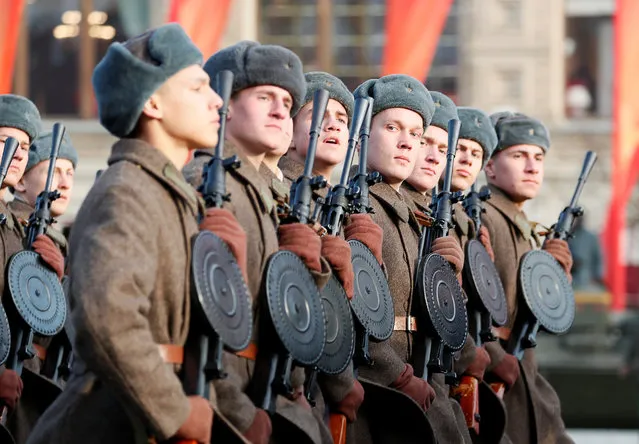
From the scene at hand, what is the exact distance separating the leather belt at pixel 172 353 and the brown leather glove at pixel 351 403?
1.69 meters

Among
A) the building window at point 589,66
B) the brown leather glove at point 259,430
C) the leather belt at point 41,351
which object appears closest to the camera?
the brown leather glove at point 259,430

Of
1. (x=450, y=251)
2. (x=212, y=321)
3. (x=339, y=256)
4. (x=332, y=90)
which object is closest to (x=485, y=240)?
(x=450, y=251)

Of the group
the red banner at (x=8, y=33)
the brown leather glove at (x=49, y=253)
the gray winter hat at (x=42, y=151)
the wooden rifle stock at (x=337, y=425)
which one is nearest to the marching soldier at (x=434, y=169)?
Result: the wooden rifle stock at (x=337, y=425)

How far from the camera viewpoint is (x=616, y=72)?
62.5ft

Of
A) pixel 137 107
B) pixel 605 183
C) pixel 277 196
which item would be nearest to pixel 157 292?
pixel 137 107

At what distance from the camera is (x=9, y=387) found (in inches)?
309

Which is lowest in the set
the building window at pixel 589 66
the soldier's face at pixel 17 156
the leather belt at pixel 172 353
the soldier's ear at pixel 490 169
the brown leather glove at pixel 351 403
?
the building window at pixel 589 66

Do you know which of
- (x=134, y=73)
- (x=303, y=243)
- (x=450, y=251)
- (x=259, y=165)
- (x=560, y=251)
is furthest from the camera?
(x=560, y=251)

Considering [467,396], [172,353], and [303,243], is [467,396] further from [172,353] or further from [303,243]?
[172,353]

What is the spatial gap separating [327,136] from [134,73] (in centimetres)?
218

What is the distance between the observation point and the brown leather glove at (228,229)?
20.1 ft

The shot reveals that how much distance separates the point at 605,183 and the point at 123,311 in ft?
63.2

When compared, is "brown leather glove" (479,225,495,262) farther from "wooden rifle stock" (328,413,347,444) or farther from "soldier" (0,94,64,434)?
"wooden rifle stock" (328,413,347,444)

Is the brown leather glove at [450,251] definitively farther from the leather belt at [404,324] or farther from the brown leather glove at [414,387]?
the brown leather glove at [414,387]
